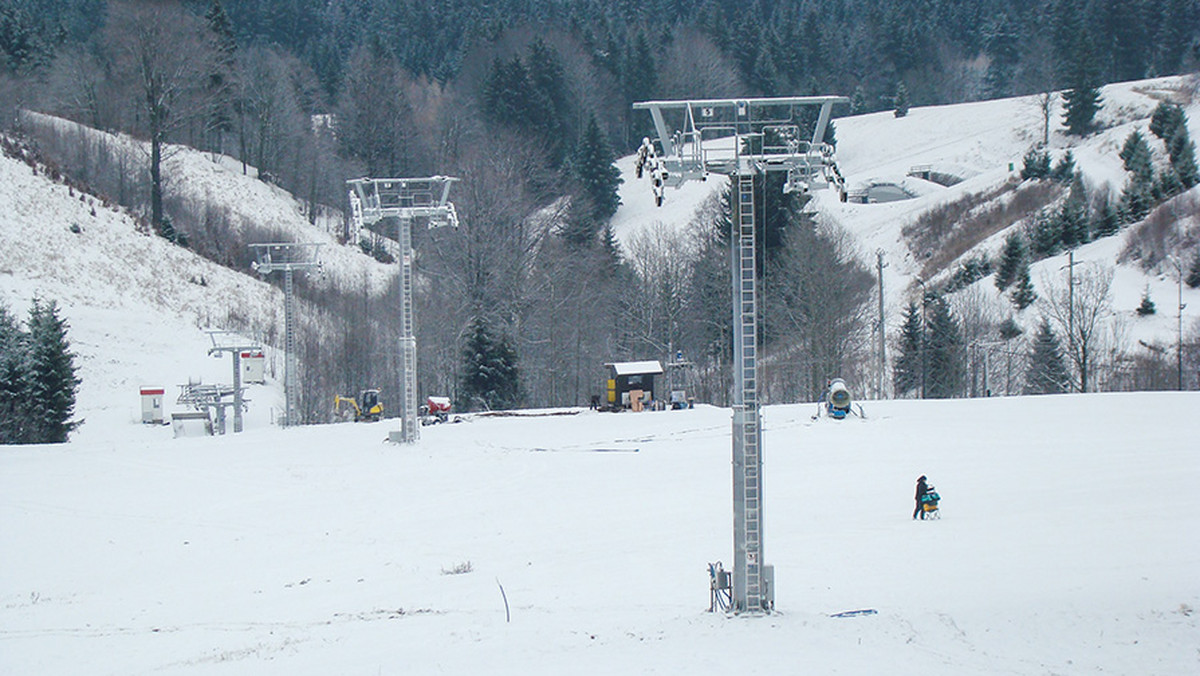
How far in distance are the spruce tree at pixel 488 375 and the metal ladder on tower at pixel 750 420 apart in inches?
1360

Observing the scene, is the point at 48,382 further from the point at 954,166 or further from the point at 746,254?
the point at 954,166

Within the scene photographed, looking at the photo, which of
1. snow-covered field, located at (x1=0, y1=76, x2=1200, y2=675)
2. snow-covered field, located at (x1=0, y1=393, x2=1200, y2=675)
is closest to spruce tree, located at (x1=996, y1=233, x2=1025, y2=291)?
snow-covered field, located at (x1=0, y1=76, x2=1200, y2=675)

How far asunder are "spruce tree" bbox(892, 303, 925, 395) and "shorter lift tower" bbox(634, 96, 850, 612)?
41094 millimetres

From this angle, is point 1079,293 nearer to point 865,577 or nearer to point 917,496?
point 917,496

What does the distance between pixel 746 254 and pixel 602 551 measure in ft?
27.4

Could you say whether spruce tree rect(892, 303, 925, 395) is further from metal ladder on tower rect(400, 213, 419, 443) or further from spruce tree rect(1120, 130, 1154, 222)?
metal ladder on tower rect(400, 213, 419, 443)

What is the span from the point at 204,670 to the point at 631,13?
140 metres

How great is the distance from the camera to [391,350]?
59875 mm

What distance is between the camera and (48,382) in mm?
40281

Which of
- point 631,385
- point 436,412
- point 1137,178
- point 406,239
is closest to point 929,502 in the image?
point 406,239

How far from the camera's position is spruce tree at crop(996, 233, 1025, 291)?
5878 centimetres

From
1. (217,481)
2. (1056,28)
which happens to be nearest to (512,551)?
(217,481)

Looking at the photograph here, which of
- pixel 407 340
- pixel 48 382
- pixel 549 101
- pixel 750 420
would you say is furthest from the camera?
pixel 549 101

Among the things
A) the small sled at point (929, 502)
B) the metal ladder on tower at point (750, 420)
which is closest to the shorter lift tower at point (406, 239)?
the small sled at point (929, 502)
